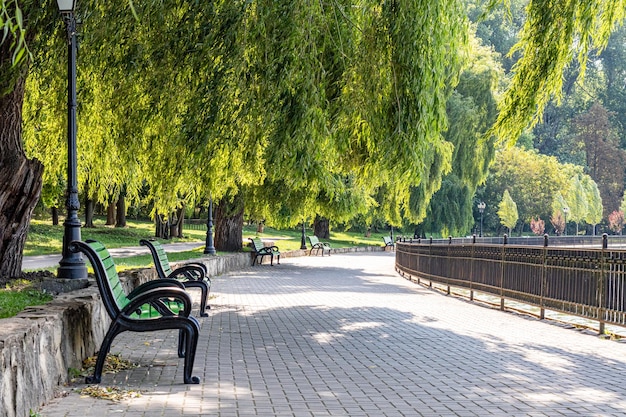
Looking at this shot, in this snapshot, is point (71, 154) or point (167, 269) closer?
point (71, 154)

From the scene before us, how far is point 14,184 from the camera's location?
11.6 m

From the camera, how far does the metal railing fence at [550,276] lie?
38.5ft

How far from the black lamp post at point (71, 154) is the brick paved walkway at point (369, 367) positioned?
52.6 inches

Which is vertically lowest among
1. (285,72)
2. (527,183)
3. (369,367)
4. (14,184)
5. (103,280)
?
(369,367)

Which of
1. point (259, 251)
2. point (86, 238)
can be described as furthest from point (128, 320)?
point (86, 238)

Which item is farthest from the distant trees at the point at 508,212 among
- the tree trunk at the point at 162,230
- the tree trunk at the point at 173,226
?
the tree trunk at the point at 162,230

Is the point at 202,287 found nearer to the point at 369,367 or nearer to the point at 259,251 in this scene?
the point at 369,367

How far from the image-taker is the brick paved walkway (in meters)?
6.68

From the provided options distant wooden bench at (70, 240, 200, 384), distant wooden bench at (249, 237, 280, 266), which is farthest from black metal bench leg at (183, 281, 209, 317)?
distant wooden bench at (249, 237, 280, 266)

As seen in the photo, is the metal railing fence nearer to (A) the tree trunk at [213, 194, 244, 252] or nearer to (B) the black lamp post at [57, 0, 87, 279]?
(B) the black lamp post at [57, 0, 87, 279]

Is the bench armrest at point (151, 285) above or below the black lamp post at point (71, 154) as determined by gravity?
below

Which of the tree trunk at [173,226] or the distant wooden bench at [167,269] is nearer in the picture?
the distant wooden bench at [167,269]

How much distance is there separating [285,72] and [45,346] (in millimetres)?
5324

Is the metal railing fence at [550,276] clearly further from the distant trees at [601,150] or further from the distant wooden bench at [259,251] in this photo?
the distant trees at [601,150]
